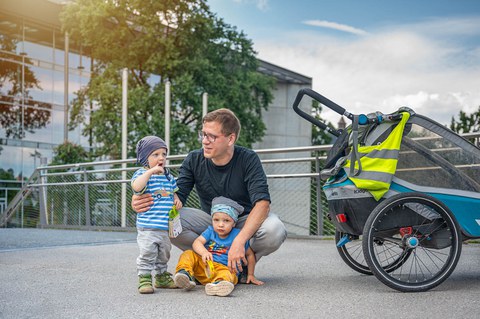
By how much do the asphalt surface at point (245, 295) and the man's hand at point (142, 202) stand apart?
0.50m

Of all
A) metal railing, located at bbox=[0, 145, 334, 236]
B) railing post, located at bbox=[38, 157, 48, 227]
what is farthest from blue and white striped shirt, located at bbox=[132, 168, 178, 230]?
railing post, located at bbox=[38, 157, 48, 227]

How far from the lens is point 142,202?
3.99 m

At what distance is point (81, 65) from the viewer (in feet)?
90.4

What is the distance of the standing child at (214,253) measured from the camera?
400 centimetres

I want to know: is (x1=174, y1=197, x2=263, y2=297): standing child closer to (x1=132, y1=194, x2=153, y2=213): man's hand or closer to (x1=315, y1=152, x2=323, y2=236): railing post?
(x1=132, y1=194, x2=153, y2=213): man's hand

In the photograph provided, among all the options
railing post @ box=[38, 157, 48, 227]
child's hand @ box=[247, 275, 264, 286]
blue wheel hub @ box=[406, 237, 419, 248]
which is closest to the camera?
blue wheel hub @ box=[406, 237, 419, 248]

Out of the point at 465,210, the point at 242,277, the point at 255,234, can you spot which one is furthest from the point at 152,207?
the point at 465,210

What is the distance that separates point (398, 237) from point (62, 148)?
54.8ft

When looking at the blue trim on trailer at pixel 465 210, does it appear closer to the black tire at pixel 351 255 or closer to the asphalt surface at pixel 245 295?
the asphalt surface at pixel 245 295

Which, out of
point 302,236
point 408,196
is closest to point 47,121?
point 302,236

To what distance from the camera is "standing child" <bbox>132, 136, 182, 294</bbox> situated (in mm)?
3979

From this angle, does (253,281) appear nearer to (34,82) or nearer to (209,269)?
(209,269)

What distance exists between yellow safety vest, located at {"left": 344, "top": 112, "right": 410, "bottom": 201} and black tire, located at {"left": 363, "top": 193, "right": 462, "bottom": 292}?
4.7 inches

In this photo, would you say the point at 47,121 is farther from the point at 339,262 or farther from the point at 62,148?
the point at 339,262
